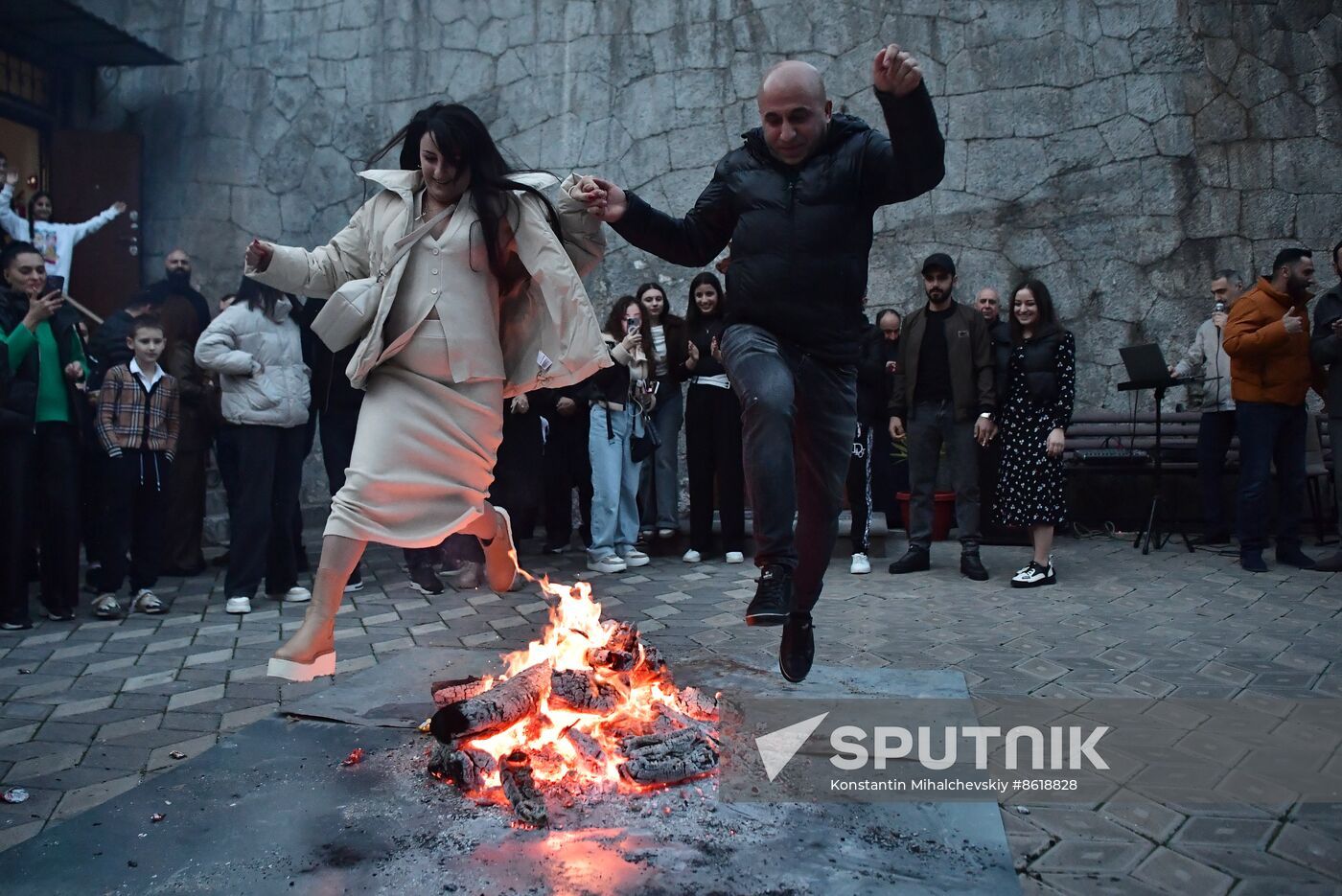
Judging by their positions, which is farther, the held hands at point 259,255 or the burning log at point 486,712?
the held hands at point 259,255

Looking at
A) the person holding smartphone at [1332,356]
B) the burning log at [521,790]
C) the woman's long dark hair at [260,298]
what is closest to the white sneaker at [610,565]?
the woman's long dark hair at [260,298]

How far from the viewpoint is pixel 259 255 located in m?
3.96

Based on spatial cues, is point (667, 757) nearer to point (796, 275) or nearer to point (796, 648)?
point (796, 648)

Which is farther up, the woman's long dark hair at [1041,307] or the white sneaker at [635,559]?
the woman's long dark hair at [1041,307]

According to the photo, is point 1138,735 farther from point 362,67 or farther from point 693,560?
point 362,67

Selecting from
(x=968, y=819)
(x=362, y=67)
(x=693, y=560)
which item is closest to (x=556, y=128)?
(x=362, y=67)

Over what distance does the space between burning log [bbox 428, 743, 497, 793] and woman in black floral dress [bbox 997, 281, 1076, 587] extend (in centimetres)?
506

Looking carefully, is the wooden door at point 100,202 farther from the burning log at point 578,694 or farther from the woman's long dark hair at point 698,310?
the burning log at point 578,694

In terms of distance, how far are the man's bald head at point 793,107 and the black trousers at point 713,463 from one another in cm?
490

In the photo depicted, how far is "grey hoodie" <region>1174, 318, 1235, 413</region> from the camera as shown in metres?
8.91

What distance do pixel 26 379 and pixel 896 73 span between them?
5756mm

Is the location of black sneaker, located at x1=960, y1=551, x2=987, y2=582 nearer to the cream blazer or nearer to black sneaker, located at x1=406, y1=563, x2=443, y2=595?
black sneaker, located at x1=406, y1=563, x2=443, y2=595

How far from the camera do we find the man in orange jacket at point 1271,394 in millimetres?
7629

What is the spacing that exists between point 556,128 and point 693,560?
577cm
